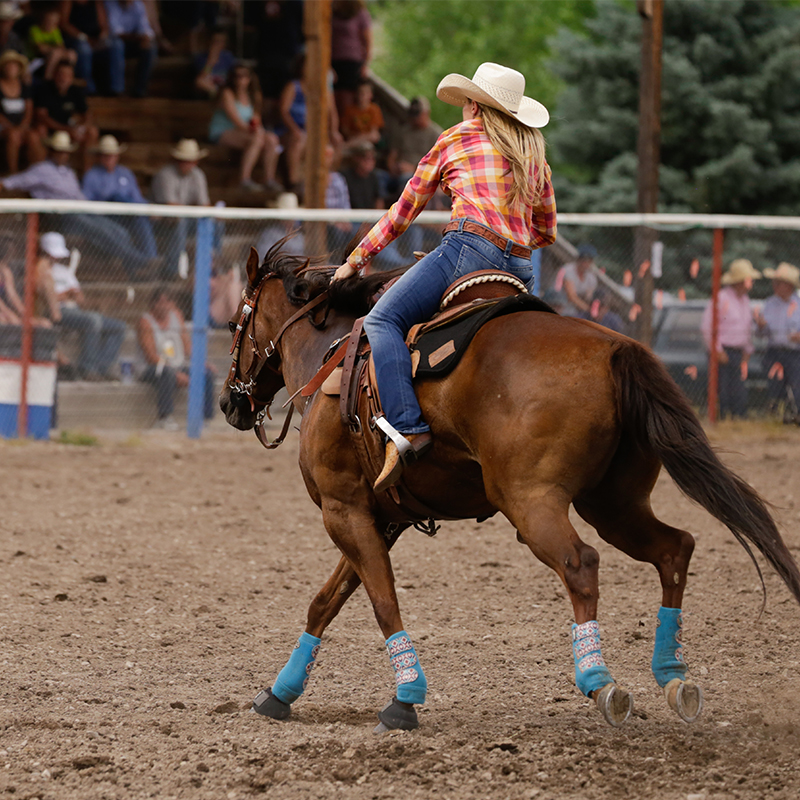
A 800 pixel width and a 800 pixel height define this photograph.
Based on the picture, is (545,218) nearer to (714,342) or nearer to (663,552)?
(663,552)

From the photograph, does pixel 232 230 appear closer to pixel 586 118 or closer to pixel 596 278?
pixel 596 278

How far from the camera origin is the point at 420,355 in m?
4.36

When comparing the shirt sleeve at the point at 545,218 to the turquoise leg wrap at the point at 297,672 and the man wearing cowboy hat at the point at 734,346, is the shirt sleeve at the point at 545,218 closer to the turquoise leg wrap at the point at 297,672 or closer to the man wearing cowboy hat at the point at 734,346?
the turquoise leg wrap at the point at 297,672

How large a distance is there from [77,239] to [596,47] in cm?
1005

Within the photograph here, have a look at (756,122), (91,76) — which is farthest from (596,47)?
(91,76)

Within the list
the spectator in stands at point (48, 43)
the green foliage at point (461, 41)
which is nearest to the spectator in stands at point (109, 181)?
the spectator in stands at point (48, 43)

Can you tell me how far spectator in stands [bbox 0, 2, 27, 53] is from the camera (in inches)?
571

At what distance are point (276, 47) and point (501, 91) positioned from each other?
13676mm

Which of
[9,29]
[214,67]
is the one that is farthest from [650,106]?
[9,29]

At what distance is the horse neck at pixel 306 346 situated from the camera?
5.03 metres

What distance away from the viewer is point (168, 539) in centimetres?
791

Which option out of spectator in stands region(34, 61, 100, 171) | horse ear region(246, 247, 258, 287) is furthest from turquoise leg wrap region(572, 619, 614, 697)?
spectator in stands region(34, 61, 100, 171)

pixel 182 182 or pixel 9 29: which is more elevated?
pixel 9 29

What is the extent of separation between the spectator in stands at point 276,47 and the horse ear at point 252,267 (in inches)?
469
